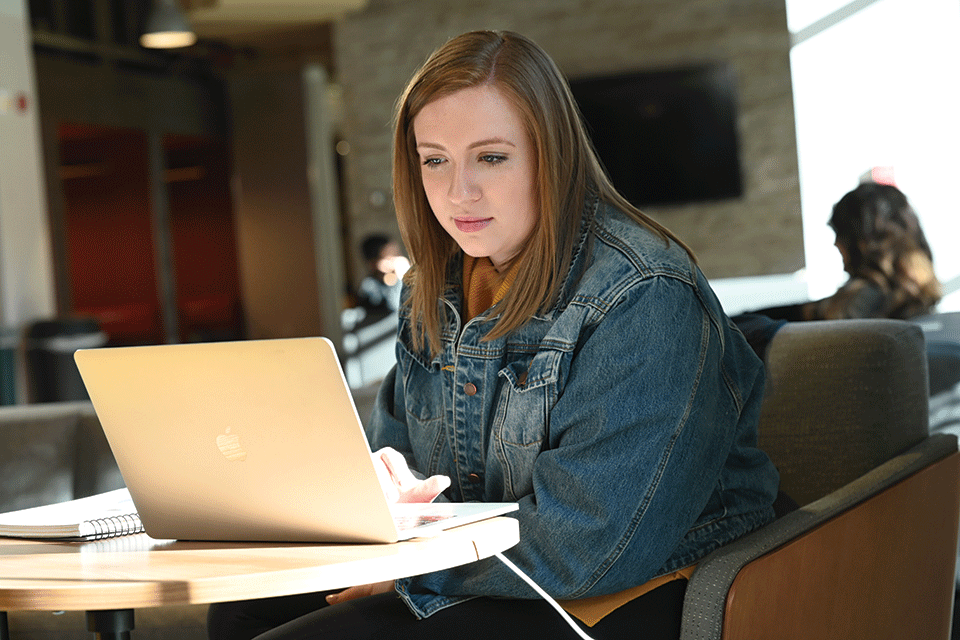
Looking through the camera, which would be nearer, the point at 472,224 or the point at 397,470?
the point at 397,470

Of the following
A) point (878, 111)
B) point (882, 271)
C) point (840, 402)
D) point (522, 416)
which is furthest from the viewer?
point (878, 111)

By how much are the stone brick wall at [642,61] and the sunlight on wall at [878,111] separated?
26 cm

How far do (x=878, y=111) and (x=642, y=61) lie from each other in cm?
325

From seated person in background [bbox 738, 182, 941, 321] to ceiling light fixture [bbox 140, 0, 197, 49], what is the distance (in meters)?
6.57

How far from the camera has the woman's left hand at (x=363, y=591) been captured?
1.37 m

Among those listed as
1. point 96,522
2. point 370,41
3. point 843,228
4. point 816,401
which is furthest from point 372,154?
point 96,522

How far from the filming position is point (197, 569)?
1009mm

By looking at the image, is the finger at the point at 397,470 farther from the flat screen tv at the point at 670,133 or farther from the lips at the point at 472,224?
the flat screen tv at the point at 670,133

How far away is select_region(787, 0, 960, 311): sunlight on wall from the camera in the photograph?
2.58 m

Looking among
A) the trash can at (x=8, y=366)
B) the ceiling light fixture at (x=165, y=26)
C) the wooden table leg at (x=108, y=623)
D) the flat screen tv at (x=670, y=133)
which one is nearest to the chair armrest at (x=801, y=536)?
the wooden table leg at (x=108, y=623)

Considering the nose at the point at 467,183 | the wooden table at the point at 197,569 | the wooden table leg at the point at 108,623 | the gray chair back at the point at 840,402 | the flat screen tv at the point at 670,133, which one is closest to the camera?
the wooden table at the point at 197,569

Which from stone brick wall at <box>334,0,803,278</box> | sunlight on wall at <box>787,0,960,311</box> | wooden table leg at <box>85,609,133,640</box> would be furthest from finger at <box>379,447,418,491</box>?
stone brick wall at <box>334,0,803,278</box>

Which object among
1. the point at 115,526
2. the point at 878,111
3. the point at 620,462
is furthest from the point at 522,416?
the point at 878,111

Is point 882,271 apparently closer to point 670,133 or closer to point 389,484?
point 389,484
